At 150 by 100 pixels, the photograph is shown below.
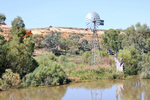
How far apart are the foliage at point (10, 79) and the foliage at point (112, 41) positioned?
39555 mm

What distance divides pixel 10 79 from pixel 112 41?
134 feet

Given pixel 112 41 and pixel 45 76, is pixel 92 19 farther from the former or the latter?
pixel 112 41

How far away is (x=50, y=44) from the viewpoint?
52875mm

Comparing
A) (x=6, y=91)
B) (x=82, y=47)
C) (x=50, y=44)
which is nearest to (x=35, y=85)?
(x=6, y=91)

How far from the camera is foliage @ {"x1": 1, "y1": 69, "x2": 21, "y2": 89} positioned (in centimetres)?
1750

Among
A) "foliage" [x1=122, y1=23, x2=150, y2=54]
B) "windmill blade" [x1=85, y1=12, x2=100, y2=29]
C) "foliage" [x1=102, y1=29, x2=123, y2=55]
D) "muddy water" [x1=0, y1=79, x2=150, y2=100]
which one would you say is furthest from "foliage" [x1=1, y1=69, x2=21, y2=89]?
"foliage" [x1=102, y1=29, x2=123, y2=55]

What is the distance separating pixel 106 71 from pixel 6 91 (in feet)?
41.7

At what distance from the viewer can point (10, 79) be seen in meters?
17.7

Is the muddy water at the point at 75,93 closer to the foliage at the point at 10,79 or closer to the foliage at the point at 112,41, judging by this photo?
the foliage at the point at 10,79

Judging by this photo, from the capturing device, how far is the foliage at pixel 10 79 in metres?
17.5

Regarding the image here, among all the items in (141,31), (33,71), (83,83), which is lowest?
(83,83)

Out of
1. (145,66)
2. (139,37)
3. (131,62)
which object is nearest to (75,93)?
(145,66)

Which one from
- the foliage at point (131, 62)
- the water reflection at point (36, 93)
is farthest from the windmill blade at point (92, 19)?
the water reflection at point (36, 93)

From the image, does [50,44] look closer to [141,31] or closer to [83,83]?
[141,31]
